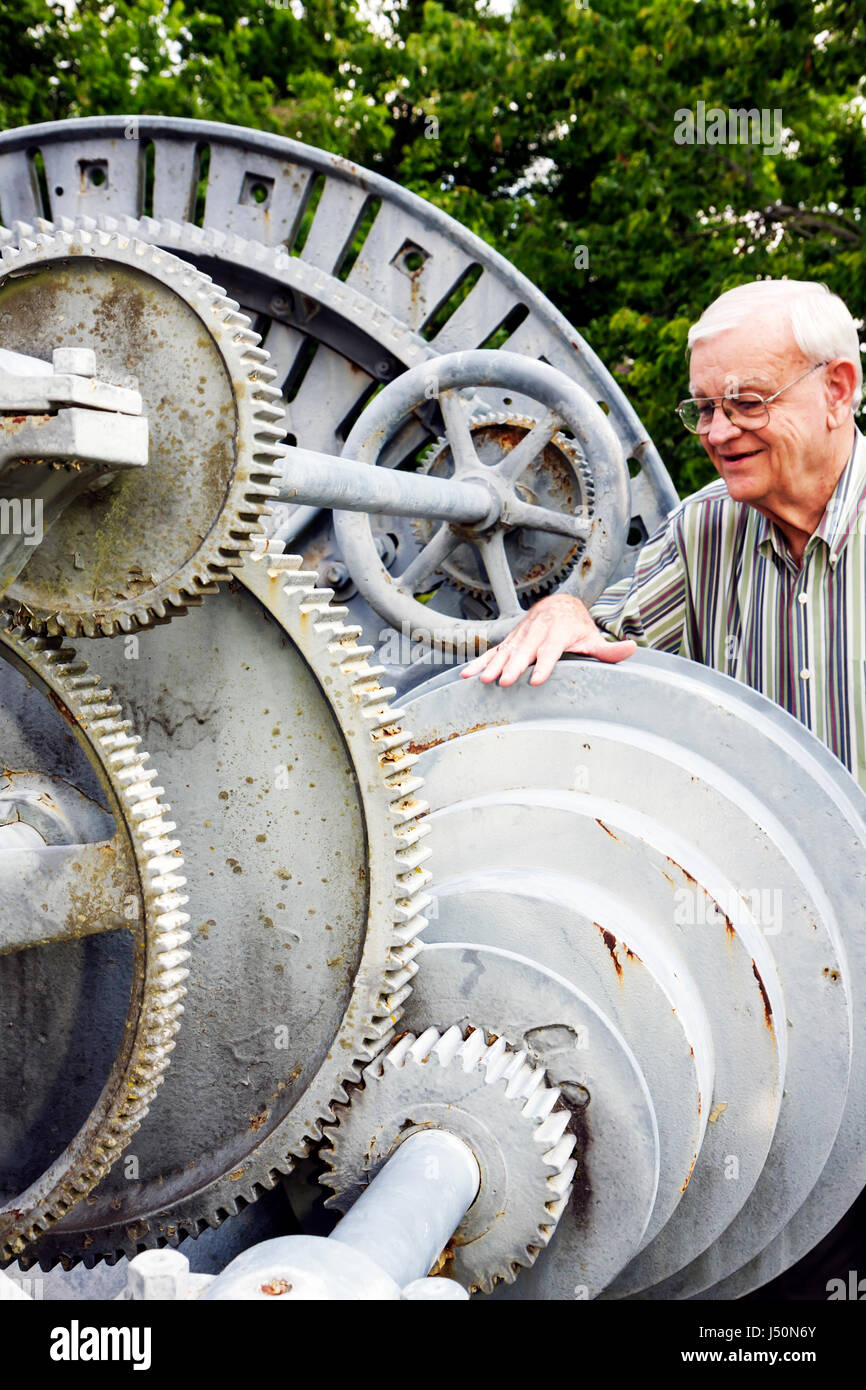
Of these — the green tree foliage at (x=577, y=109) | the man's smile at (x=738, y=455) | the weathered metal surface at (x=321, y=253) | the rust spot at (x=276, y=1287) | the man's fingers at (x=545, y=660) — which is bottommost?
the rust spot at (x=276, y=1287)

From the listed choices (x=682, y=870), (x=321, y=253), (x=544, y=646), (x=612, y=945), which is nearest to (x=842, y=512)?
(x=544, y=646)

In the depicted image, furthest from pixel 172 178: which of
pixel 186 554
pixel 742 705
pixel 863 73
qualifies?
pixel 863 73

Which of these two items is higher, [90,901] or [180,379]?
[180,379]

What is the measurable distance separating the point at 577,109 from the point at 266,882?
41.3 feet

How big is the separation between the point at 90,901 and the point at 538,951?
2.71 ft

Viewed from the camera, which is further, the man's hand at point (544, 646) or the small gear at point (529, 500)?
the small gear at point (529, 500)

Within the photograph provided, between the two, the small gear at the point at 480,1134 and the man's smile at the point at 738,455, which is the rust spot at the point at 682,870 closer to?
the small gear at the point at 480,1134

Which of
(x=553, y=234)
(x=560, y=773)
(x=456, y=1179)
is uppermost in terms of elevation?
(x=553, y=234)

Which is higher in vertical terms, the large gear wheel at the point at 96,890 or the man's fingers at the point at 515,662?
the man's fingers at the point at 515,662

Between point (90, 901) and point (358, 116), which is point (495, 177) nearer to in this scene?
point (358, 116)

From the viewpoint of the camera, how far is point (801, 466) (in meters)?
3.25

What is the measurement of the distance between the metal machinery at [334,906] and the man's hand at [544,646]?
0.17ft

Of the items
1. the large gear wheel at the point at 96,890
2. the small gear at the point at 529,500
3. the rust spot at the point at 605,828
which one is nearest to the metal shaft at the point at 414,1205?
the large gear wheel at the point at 96,890

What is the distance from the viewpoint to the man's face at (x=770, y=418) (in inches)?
125
